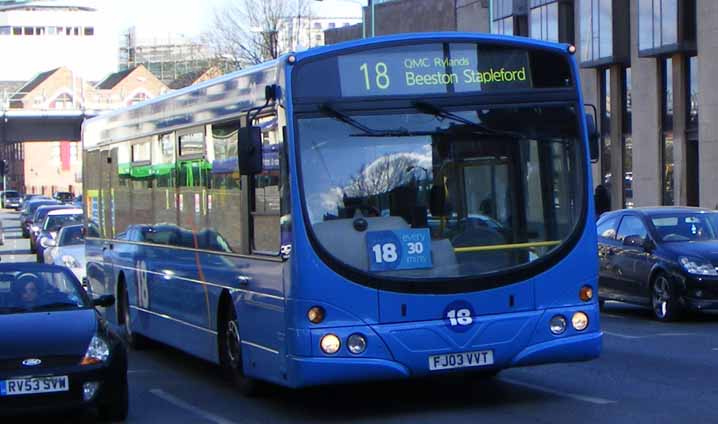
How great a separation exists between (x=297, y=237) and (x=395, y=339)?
106 cm

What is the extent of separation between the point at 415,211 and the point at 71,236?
1888 centimetres

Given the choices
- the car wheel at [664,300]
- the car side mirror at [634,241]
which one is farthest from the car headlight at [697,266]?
the car side mirror at [634,241]

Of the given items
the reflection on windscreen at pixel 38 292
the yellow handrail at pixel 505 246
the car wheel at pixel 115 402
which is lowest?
the car wheel at pixel 115 402

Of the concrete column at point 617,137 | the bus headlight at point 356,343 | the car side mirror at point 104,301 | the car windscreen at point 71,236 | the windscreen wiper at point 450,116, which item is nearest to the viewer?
the bus headlight at point 356,343

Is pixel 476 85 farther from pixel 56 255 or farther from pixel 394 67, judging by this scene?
pixel 56 255

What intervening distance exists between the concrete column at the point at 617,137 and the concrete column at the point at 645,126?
1231 mm

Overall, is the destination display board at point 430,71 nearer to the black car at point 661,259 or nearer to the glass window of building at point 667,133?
the black car at point 661,259

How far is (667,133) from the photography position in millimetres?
39719

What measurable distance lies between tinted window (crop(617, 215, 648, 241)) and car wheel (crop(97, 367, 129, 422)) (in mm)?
10158

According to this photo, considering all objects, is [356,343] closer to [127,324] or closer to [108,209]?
[127,324]

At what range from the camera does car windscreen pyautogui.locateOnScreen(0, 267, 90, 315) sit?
37.2ft

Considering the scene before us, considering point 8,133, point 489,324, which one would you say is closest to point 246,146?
point 489,324

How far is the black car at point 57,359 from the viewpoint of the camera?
996cm

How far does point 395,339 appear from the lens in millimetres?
9781
